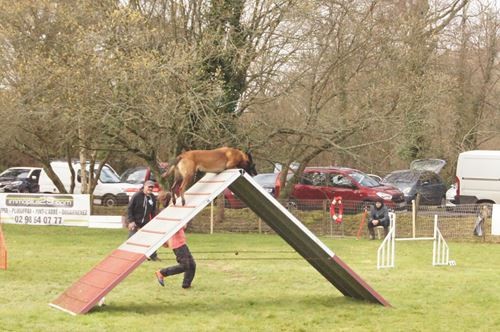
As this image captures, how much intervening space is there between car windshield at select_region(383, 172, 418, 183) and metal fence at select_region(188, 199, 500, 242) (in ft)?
15.3

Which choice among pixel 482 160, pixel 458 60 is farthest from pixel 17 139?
pixel 458 60

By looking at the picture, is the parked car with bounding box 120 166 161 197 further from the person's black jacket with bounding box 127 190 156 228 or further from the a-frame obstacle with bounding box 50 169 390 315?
the a-frame obstacle with bounding box 50 169 390 315

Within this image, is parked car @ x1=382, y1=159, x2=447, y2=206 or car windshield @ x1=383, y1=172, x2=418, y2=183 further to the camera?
car windshield @ x1=383, y1=172, x2=418, y2=183

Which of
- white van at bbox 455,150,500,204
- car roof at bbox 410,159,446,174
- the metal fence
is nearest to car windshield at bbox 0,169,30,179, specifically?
the metal fence

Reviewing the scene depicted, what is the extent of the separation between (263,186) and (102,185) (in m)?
6.60

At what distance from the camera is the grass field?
355 inches

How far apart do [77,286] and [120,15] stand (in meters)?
10.4

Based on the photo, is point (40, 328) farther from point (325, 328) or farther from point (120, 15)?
point (120, 15)

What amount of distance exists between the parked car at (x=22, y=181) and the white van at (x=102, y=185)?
0.47 meters

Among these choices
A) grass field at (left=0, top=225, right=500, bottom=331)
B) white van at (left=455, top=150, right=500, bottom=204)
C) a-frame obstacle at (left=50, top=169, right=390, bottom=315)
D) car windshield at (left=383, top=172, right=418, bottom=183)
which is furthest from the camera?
car windshield at (left=383, top=172, right=418, bottom=183)

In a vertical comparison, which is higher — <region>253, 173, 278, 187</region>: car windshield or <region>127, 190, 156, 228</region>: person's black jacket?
<region>127, 190, 156, 228</region>: person's black jacket

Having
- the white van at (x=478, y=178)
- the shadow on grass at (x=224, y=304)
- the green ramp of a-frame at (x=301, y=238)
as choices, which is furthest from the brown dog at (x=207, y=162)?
the white van at (x=478, y=178)

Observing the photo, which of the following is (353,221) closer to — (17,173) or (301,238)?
(301,238)

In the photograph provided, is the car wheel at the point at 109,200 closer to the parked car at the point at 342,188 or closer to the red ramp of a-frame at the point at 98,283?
the parked car at the point at 342,188
